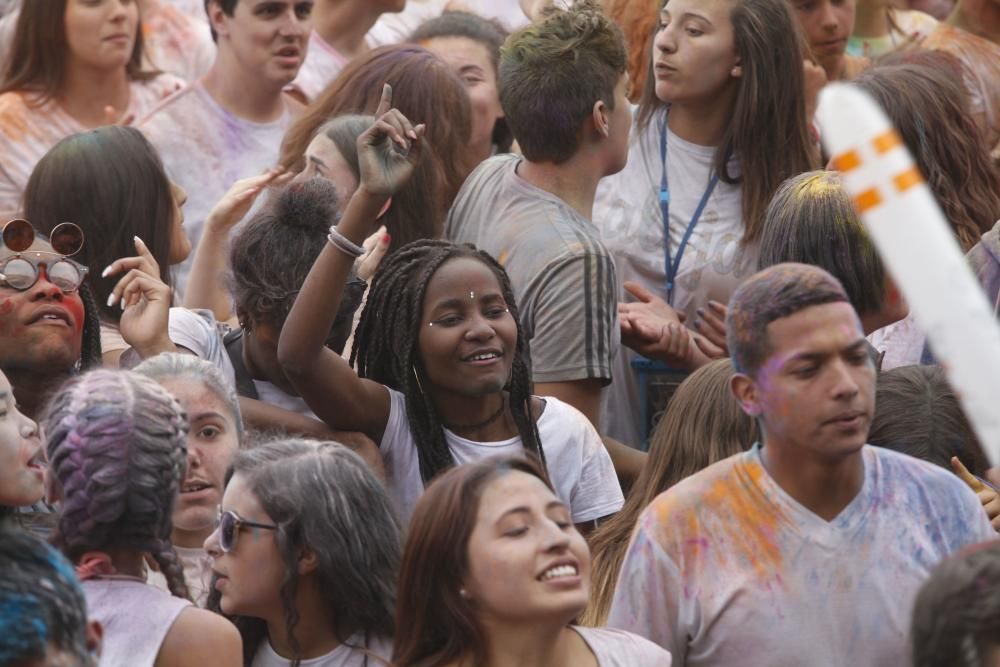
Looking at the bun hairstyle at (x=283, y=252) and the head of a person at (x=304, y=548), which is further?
the bun hairstyle at (x=283, y=252)

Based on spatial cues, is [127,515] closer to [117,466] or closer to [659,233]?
[117,466]

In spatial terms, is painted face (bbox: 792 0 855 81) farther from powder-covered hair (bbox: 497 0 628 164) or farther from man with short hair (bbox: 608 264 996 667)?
man with short hair (bbox: 608 264 996 667)

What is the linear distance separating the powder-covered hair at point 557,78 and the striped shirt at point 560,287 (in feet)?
0.61

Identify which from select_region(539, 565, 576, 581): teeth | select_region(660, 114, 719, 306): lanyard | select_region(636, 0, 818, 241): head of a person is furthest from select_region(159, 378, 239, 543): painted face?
select_region(636, 0, 818, 241): head of a person

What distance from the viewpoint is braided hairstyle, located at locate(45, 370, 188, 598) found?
3.47 meters

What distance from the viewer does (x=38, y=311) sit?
4.43 metres

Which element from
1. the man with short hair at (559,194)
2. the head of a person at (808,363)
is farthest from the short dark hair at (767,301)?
the man with short hair at (559,194)

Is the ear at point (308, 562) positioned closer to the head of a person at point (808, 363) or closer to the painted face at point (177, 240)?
the head of a person at point (808, 363)

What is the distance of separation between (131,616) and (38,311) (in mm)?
1264

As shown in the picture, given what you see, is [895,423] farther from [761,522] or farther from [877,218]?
[877,218]

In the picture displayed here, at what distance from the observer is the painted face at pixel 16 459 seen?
3.60m

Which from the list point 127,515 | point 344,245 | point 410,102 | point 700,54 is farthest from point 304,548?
→ point 700,54

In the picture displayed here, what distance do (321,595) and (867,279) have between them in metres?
1.67

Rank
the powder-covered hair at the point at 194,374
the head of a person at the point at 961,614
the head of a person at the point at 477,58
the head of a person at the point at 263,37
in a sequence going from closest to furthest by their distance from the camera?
the head of a person at the point at 961,614
the powder-covered hair at the point at 194,374
the head of a person at the point at 477,58
the head of a person at the point at 263,37
